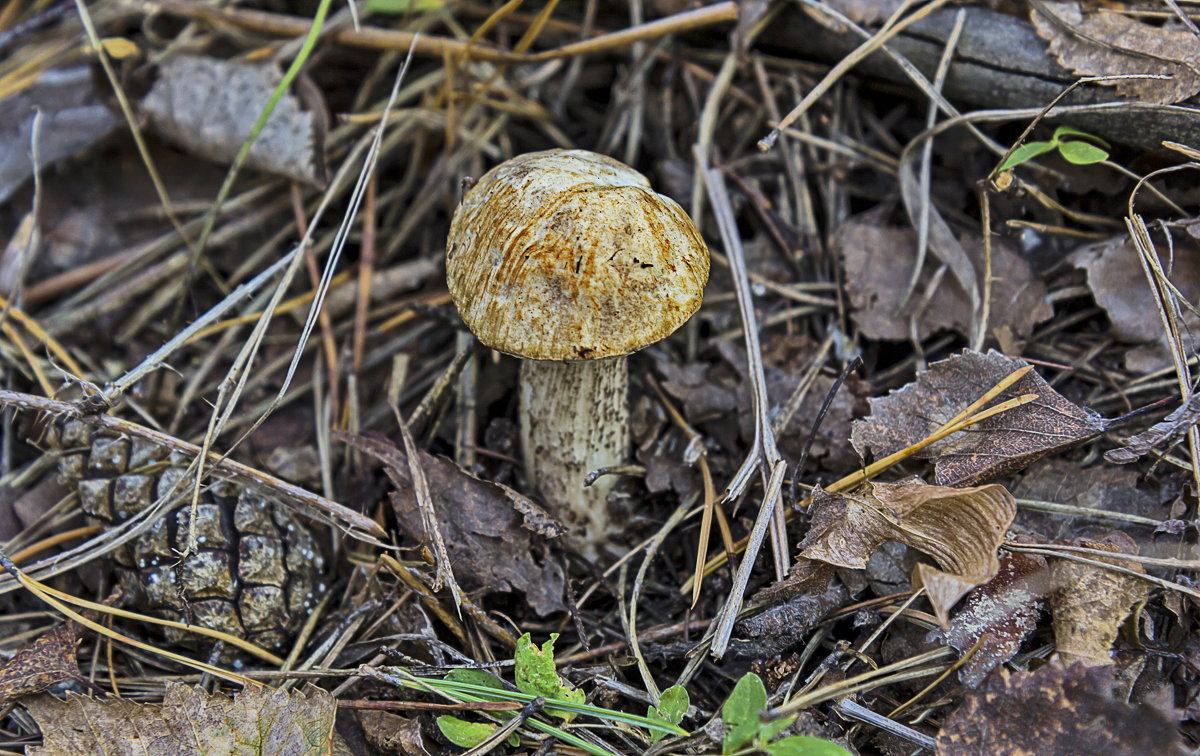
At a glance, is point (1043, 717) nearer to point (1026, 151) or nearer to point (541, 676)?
point (541, 676)

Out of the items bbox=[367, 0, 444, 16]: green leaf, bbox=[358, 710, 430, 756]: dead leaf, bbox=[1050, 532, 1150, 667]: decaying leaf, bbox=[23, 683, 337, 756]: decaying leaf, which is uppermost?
bbox=[367, 0, 444, 16]: green leaf

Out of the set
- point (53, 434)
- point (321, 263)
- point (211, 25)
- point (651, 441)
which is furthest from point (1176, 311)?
point (211, 25)

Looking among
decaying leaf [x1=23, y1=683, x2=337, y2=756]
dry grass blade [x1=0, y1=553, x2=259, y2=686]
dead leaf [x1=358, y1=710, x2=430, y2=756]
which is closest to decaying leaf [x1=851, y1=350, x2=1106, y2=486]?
dead leaf [x1=358, y1=710, x2=430, y2=756]

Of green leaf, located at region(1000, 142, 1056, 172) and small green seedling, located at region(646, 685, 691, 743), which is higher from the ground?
green leaf, located at region(1000, 142, 1056, 172)

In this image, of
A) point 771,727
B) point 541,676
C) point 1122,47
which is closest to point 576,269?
point 541,676

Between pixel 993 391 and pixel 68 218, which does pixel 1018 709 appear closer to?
pixel 993 391

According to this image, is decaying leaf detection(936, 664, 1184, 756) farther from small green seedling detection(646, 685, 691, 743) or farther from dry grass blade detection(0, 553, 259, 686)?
dry grass blade detection(0, 553, 259, 686)

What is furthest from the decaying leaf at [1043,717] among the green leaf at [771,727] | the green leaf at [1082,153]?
the green leaf at [1082,153]

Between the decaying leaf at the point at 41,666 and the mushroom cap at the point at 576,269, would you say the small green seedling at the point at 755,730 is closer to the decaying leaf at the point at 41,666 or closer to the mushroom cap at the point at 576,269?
the mushroom cap at the point at 576,269
